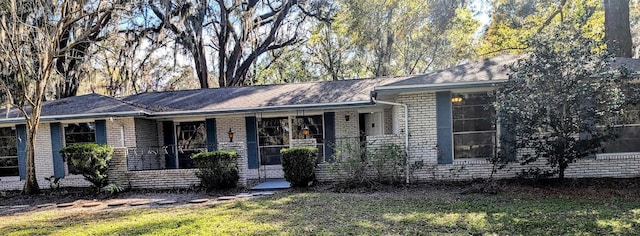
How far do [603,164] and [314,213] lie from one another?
6719mm

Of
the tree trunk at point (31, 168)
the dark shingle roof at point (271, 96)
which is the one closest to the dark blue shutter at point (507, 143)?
the dark shingle roof at point (271, 96)

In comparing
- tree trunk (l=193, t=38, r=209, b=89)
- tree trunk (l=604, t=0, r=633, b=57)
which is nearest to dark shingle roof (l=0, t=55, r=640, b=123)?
tree trunk (l=604, t=0, r=633, b=57)

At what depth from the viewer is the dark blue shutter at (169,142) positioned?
11.1 metres

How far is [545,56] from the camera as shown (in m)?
6.46

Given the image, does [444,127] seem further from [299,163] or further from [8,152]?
[8,152]

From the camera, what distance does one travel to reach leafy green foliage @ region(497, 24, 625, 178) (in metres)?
6.26

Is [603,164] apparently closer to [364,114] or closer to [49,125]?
[364,114]

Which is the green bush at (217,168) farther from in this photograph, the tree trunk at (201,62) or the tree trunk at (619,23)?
the tree trunk at (619,23)

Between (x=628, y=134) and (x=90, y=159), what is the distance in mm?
12582

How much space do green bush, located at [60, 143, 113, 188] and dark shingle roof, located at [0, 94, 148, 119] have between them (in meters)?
1.25

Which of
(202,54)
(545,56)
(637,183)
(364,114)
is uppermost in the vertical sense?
(202,54)

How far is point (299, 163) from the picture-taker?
816 centimetres

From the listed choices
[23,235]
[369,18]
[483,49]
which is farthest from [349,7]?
[23,235]

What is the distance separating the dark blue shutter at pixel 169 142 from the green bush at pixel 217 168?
10.1 ft
